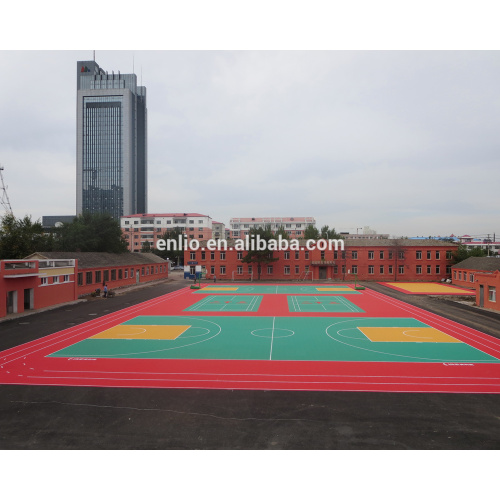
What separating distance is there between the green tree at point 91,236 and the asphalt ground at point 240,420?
135 ft

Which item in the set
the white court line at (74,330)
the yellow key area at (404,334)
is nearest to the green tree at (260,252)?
the white court line at (74,330)

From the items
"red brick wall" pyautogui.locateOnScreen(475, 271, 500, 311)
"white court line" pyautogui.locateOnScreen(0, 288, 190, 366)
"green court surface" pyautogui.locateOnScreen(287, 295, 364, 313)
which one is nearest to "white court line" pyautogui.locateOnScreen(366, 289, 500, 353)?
"green court surface" pyautogui.locateOnScreen(287, 295, 364, 313)

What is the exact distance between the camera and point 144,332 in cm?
2058

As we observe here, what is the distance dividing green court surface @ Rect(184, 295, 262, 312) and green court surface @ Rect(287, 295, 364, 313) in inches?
131

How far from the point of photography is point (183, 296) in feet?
122

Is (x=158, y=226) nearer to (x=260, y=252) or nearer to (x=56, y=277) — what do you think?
(x=260, y=252)

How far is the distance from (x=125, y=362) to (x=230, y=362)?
4537mm

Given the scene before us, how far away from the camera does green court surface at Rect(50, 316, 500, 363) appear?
1568cm

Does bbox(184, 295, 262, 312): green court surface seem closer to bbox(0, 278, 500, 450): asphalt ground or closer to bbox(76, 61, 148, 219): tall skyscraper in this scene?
bbox(0, 278, 500, 450): asphalt ground

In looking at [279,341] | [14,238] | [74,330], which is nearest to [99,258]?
[14,238]

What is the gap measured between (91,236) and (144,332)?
3488 cm

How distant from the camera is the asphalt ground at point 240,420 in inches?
325

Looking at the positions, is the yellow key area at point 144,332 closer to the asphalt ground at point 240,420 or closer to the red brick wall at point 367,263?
the asphalt ground at point 240,420

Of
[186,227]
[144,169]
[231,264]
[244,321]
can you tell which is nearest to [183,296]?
[244,321]
